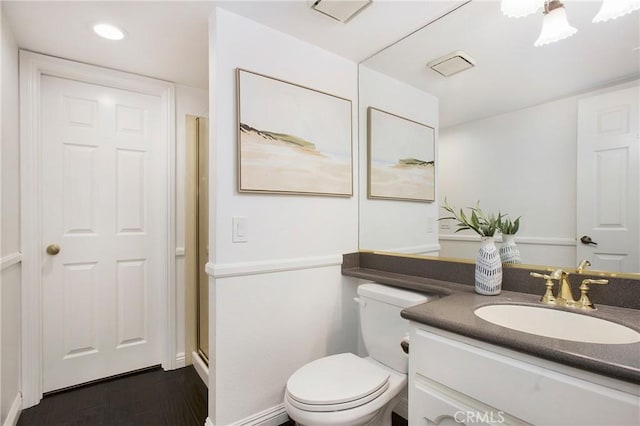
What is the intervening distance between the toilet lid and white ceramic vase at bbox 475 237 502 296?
582 millimetres

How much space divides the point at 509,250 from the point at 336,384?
978mm

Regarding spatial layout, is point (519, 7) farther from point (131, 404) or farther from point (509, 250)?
point (131, 404)

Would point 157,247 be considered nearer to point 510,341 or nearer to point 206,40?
point 206,40

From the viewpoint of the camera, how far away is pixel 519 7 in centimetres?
130

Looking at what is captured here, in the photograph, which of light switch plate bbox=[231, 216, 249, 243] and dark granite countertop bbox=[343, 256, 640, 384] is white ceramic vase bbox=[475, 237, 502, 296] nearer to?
dark granite countertop bbox=[343, 256, 640, 384]

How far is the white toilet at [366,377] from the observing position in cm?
120

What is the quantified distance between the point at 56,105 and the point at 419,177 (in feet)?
7.78

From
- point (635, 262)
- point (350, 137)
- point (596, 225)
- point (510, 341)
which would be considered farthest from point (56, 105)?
point (635, 262)

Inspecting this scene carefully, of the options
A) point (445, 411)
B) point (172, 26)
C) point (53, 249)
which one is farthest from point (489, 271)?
point (53, 249)

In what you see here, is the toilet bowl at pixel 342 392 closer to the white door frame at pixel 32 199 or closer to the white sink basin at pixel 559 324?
the white sink basin at pixel 559 324

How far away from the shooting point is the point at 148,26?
1608 millimetres

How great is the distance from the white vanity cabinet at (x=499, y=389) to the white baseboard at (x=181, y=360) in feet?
6.12

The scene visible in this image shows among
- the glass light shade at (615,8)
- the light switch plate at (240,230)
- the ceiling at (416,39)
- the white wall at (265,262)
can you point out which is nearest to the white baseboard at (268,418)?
the white wall at (265,262)

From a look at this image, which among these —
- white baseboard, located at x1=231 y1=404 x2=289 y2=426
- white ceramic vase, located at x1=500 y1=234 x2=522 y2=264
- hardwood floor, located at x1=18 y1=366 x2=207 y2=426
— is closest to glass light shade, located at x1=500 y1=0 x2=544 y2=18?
white ceramic vase, located at x1=500 y1=234 x2=522 y2=264
